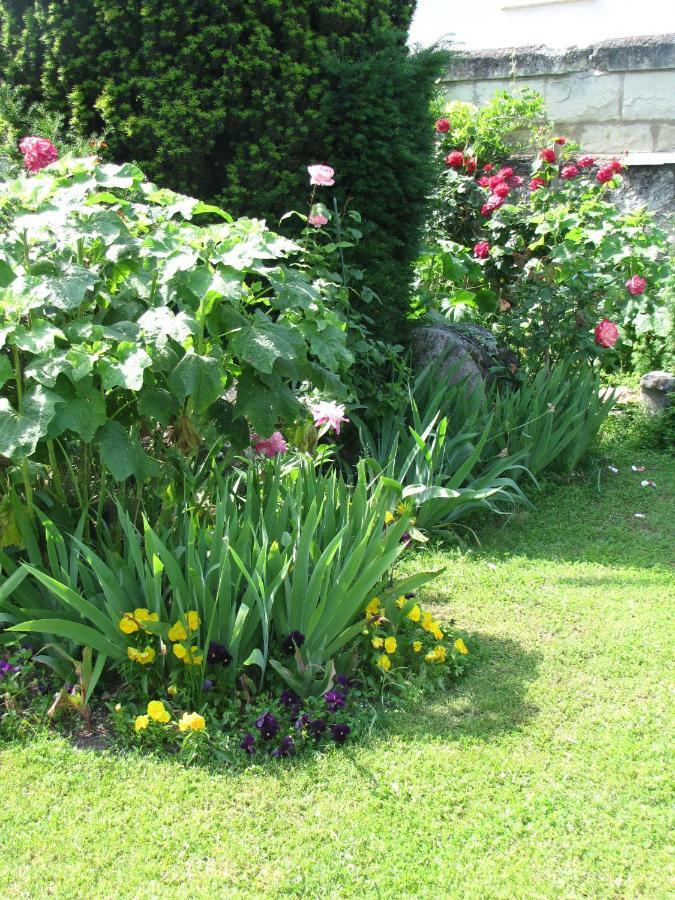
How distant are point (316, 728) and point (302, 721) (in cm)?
5

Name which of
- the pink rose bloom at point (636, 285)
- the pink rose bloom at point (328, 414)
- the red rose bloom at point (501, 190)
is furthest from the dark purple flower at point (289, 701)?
the red rose bloom at point (501, 190)

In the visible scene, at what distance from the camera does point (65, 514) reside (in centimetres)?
308

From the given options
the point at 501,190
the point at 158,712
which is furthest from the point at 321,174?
the point at 501,190

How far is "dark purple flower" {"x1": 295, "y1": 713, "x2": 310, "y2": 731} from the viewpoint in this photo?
2.58m

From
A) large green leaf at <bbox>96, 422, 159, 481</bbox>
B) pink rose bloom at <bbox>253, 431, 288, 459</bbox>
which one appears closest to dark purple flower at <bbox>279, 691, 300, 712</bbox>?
large green leaf at <bbox>96, 422, 159, 481</bbox>

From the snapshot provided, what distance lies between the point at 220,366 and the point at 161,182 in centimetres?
190

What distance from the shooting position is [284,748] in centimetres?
252

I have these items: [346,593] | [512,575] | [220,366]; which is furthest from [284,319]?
[512,575]

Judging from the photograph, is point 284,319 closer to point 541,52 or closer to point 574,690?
point 574,690

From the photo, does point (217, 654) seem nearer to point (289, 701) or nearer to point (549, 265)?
point (289, 701)

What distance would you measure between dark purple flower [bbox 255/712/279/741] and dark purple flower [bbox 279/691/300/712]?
9cm

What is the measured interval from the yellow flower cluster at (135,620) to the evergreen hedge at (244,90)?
2384mm

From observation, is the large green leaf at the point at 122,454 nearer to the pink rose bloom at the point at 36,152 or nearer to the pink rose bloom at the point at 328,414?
the pink rose bloom at the point at 328,414

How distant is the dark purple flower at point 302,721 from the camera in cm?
258
